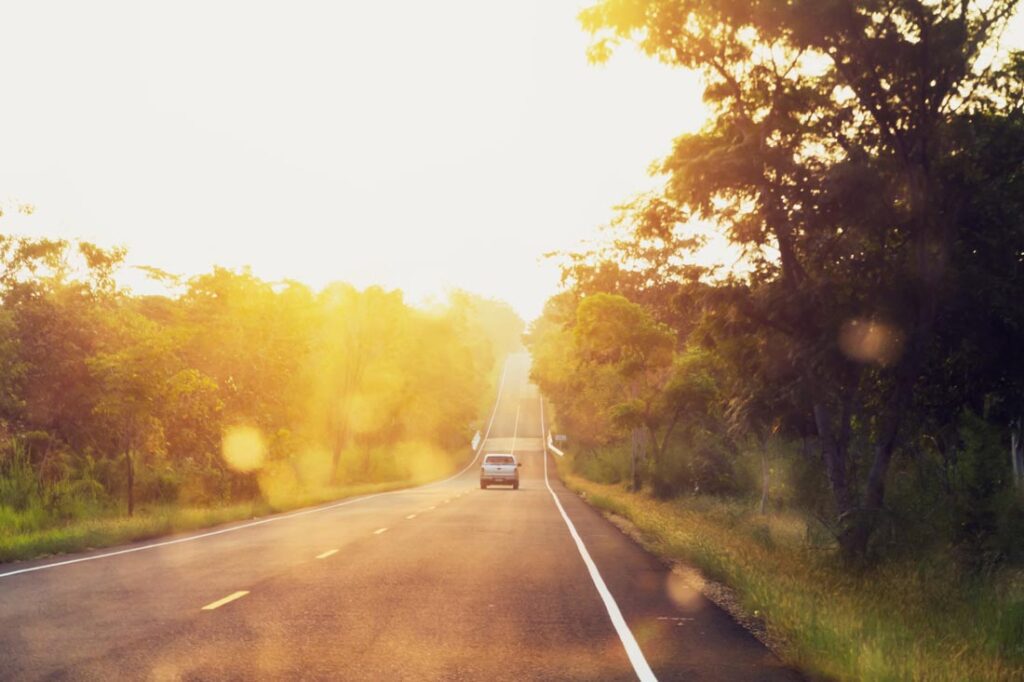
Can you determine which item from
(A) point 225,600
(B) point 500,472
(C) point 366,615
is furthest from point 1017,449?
(B) point 500,472

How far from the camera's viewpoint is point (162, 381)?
24734mm

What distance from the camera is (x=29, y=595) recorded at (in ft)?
39.1

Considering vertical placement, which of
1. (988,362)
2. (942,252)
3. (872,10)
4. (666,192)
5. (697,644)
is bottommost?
(697,644)

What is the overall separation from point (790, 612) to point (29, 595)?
8.17 m

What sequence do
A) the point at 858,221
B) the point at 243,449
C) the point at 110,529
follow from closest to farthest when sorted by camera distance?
1. the point at 858,221
2. the point at 110,529
3. the point at 243,449

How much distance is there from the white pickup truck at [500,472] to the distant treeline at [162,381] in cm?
932

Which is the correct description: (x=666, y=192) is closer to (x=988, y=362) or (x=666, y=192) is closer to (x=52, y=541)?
(x=988, y=362)

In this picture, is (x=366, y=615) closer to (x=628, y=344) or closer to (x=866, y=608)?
(x=866, y=608)

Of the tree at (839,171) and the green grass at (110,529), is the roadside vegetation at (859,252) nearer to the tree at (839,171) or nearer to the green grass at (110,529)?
the tree at (839,171)

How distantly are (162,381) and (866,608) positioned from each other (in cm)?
1824

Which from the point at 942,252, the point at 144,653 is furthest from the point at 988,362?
the point at 144,653

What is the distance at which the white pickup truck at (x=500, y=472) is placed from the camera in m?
51.9

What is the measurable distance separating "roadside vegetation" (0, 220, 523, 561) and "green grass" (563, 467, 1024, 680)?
1129 centimetres

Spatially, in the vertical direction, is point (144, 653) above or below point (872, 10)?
below
